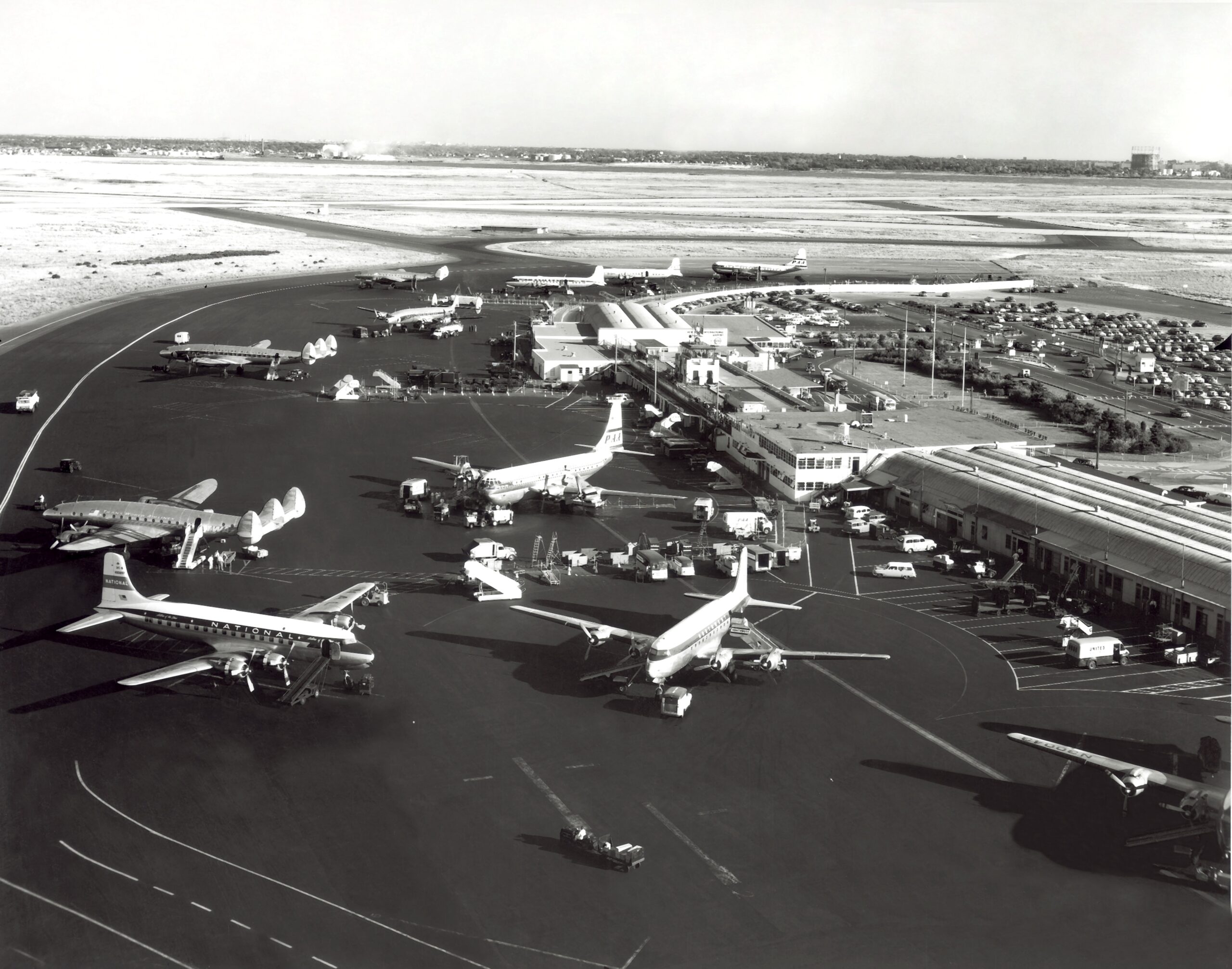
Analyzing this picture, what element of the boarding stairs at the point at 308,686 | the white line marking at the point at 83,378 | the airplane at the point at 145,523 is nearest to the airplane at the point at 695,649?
the boarding stairs at the point at 308,686

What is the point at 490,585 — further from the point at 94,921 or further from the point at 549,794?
the point at 94,921

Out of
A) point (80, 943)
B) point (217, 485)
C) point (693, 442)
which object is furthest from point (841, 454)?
point (80, 943)

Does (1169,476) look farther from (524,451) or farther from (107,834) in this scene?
(107,834)

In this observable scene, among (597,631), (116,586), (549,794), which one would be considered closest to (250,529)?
(116,586)

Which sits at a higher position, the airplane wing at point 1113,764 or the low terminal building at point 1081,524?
the low terminal building at point 1081,524

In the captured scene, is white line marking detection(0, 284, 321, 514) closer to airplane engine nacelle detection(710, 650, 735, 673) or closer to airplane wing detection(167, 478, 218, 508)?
airplane wing detection(167, 478, 218, 508)

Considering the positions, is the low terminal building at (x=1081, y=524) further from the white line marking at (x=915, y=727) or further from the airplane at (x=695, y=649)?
the white line marking at (x=915, y=727)

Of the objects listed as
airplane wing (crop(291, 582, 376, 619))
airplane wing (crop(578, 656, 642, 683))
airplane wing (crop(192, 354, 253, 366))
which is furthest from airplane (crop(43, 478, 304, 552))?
airplane wing (crop(192, 354, 253, 366))
